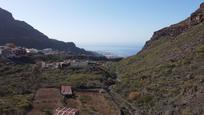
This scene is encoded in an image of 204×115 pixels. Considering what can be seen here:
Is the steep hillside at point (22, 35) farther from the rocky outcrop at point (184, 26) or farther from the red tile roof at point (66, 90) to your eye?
the red tile roof at point (66, 90)

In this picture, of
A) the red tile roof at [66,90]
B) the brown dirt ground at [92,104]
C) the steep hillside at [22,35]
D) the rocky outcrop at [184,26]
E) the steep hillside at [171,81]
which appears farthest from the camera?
the steep hillside at [22,35]

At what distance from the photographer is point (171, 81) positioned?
170ft

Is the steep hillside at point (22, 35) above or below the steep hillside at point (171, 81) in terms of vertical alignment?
above

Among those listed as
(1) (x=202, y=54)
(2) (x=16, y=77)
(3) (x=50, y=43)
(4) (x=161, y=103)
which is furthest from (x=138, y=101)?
(3) (x=50, y=43)

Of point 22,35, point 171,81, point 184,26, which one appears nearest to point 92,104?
point 171,81

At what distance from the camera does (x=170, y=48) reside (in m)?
73.1

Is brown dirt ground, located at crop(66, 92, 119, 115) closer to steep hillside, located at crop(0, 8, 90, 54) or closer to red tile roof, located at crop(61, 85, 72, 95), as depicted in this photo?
red tile roof, located at crop(61, 85, 72, 95)

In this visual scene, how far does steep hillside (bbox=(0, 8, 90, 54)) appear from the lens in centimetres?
15450

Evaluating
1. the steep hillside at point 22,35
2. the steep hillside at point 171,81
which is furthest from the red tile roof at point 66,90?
the steep hillside at point 22,35

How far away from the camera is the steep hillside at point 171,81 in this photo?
41.8 m

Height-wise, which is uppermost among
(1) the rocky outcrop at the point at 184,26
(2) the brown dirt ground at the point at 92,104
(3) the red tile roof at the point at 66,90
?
(1) the rocky outcrop at the point at 184,26

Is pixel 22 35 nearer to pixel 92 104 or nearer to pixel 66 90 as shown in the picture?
pixel 66 90

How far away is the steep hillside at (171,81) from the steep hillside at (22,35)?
3272 inches

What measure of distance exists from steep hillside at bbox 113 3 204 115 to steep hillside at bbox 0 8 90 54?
83.1m
